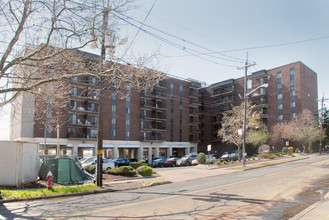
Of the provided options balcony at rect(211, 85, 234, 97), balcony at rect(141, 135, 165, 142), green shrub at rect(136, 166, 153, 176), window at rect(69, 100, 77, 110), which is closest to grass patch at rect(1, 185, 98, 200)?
green shrub at rect(136, 166, 153, 176)

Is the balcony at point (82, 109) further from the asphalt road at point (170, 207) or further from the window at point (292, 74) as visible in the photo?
the window at point (292, 74)

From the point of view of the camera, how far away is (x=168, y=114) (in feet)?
218

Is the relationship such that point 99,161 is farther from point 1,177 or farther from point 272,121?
point 272,121

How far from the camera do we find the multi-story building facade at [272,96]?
219ft

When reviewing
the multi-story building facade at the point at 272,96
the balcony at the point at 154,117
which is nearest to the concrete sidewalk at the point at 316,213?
the multi-story building facade at the point at 272,96

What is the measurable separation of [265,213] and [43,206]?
24.1 ft

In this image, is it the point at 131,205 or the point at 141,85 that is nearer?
the point at 131,205

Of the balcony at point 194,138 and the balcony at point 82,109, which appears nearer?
the balcony at point 82,109

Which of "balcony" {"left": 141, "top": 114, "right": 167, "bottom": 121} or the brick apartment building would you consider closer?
the brick apartment building

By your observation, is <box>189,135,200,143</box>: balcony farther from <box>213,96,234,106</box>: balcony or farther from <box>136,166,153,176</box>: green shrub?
<box>136,166,153,176</box>: green shrub

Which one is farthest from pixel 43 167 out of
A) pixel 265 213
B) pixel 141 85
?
pixel 265 213

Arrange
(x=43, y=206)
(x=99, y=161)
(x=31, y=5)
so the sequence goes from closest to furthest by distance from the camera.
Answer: (x=43, y=206) < (x=31, y=5) < (x=99, y=161)

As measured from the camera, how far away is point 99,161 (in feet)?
47.2

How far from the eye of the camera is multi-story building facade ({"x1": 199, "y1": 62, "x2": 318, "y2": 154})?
66.6 m
